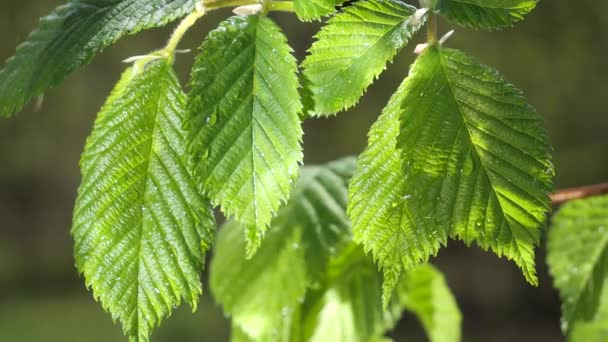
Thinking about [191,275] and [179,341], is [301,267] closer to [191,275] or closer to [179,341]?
[191,275]

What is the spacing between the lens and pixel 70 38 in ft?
1.75

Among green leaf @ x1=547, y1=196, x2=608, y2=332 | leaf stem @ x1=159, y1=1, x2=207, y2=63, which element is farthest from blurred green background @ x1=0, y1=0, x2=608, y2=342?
leaf stem @ x1=159, y1=1, x2=207, y2=63

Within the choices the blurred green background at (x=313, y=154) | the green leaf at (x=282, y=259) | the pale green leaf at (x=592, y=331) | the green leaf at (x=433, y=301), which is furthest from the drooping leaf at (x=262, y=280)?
the blurred green background at (x=313, y=154)

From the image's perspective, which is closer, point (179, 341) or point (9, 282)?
point (179, 341)

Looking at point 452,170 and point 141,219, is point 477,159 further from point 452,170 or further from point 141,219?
point 141,219

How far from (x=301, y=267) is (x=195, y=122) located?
0.40 meters

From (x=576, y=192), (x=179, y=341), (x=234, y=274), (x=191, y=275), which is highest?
(x=191, y=275)

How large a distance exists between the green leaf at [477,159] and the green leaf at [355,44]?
1.4 inches

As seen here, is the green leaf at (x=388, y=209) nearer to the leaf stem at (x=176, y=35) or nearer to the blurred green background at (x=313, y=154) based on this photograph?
the leaf stem at (x=176, y=35)

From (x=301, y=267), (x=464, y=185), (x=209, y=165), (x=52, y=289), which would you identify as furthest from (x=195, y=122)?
(x=52, y=289)

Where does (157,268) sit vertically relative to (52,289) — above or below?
above

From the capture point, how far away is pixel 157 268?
1.70 ft

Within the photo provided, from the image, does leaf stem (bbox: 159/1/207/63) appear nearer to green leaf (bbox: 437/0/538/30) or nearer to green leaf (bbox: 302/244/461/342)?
green leaf (bbox: 437/0/538/30)

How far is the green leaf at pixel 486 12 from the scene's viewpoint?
19.3 inches
